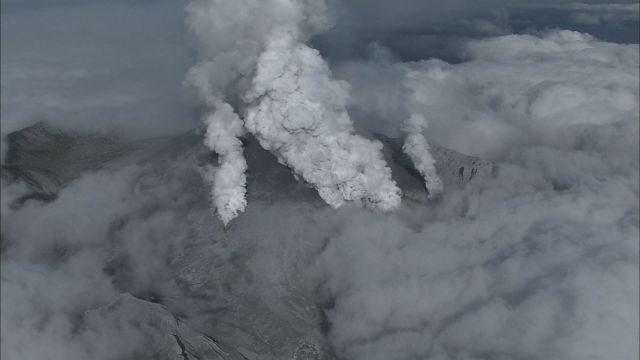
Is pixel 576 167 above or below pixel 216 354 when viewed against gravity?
below

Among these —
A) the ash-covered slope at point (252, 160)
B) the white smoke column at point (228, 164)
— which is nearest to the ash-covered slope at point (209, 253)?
the ash-covered slope at point (252, 160)

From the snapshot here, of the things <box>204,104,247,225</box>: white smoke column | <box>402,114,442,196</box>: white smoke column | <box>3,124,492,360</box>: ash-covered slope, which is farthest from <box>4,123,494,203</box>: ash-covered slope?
<box>204,104,247,225</box>: white smoke column

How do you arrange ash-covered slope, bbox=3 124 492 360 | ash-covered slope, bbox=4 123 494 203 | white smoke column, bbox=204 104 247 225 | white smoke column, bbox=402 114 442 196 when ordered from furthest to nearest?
white smoke column, bbox=402 114 442 196 < ash-covered slope, bbox=4 123 494 203 < white smoke column, bbox=204 104 247 225 < ash-covered slope, bbox=3 124 492 360

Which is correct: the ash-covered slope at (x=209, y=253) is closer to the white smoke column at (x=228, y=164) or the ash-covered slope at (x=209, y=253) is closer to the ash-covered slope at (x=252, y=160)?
the ash-covered slope at (x=252, y=160)

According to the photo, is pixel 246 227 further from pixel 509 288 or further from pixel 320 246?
pixel 509 288

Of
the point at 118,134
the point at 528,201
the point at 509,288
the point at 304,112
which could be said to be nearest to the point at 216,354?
the point at 304,112

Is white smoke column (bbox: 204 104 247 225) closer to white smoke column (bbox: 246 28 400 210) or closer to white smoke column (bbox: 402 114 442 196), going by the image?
white smoke column (bbox: 246 28 400 210)

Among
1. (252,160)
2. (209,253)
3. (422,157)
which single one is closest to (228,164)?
(252,160)
